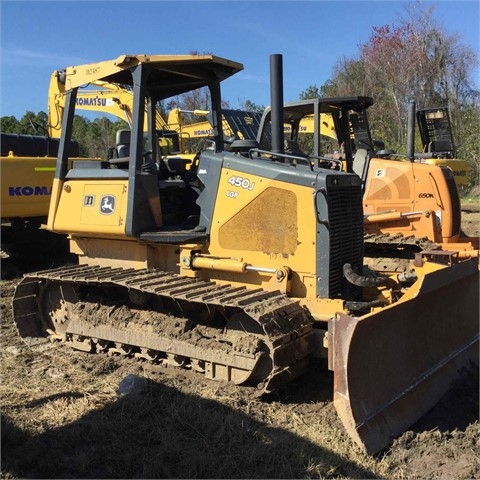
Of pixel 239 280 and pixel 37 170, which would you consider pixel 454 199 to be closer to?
pixel 239 280

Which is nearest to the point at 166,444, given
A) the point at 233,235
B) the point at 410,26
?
the point at 233,235

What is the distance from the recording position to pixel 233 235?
16.2 ft

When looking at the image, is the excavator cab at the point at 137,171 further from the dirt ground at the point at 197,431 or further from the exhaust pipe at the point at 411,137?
the exhaust pipe at the point at 411,137

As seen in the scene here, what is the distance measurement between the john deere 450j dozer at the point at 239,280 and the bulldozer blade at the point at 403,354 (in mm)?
13

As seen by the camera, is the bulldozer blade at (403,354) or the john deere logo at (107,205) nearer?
the bulldozer blade at (403,354)

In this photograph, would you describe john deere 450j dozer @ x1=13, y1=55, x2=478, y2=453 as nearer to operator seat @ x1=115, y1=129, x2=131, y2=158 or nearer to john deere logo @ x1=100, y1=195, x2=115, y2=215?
john deere logo @ x1=100, y1=195, x2=115, y2=215

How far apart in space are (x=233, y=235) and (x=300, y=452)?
6.61 ft

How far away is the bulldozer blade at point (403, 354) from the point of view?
3.64 metres

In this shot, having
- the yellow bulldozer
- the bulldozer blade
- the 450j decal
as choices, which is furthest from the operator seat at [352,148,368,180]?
the 450j decal

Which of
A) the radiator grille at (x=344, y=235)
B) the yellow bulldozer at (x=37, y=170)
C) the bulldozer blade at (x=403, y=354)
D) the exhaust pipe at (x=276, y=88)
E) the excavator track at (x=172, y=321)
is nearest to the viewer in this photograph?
the bulldozer blade at (x=403, y=354)

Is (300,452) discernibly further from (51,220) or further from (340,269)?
(51,220)

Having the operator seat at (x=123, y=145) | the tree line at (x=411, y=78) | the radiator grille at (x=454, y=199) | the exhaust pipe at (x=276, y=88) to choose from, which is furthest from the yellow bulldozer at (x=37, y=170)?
the tree line at (x=411, y=78)

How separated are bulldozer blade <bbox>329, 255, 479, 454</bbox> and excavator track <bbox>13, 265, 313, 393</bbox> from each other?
600mm

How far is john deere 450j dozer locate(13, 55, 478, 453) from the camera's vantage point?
408 cm
